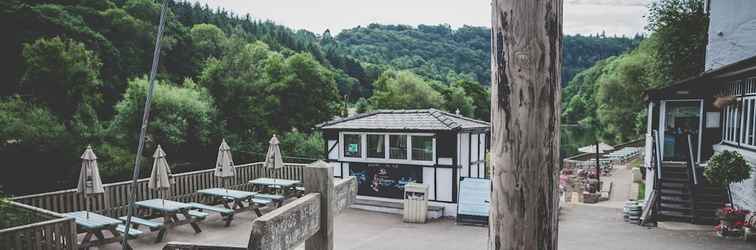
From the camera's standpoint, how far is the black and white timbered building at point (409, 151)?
46.9 feet

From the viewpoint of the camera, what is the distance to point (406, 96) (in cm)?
4612

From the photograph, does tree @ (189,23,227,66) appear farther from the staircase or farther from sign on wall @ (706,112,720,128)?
sign on wall @ (706,112,720,128)

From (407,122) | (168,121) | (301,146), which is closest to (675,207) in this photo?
(407,122)

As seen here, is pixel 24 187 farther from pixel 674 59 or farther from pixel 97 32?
pixel 674 59

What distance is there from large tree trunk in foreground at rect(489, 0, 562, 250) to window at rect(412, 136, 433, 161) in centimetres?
1288

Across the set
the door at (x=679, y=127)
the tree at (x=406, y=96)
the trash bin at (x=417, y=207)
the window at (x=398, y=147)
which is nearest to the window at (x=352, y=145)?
the window at (x=398, y=147)

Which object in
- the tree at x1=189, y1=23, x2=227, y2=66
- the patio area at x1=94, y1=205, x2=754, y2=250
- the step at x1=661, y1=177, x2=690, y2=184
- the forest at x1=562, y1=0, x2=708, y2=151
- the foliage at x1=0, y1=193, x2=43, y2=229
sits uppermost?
the tree at x1=189, y1=23, x2=227, y2=66

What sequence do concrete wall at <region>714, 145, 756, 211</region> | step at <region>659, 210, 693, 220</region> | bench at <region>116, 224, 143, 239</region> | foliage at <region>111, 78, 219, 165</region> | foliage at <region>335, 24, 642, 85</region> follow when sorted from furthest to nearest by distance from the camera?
foliage at <region>335, 24, 642, 85</region>
foliage at <region>111, 78, 219, 165</region>
step at <region>659, 210, 693, 220</region>
concrete wall at <region>714, 145, 756, 211</region>
bench at <region>116, 224, 143, 239</region>

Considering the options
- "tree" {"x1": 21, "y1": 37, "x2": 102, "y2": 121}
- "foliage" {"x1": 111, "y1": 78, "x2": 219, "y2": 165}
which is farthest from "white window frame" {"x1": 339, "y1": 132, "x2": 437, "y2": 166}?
"tree" {"x1": 21, "y1": 37, "x2": 102, "y2": 121}

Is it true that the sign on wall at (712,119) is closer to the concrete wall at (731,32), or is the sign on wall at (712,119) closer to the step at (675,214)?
the step at (675,214)

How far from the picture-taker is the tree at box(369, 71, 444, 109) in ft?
150

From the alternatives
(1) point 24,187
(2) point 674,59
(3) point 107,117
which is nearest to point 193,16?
(3) point 107,117

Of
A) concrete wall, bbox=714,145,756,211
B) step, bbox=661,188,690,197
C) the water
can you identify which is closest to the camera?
concrete wall, bbox=714,145,756,211

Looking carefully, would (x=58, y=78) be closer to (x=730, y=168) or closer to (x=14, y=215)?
(x=14, y=215)
